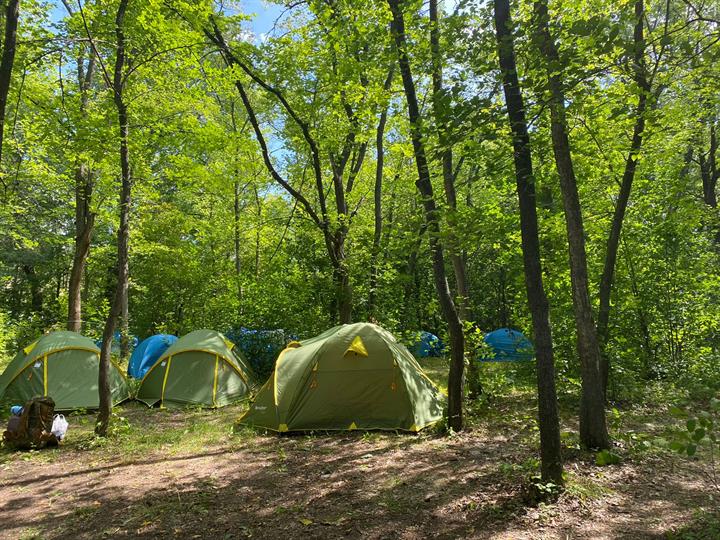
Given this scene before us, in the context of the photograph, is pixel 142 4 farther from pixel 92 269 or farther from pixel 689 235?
pixel 92 269

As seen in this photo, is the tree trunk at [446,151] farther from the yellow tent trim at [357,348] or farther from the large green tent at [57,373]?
the large green tent at [57,373]

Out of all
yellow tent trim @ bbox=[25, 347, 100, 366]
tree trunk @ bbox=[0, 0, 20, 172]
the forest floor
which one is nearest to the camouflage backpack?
the forest floor

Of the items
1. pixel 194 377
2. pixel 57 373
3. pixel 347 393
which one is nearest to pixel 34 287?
pixel 57 373

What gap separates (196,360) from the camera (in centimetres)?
1034

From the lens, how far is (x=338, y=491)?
210 inches

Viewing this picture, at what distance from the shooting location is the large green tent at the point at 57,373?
9.15 meters

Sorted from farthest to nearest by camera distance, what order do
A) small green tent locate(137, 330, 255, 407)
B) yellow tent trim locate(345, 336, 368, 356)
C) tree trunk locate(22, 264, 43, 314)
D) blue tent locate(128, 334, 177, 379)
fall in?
tree trunk locate(22, 264, 43, 314), blue tent locate(128, 334, 177, 379), small green tent locate(137, 330, 255, 407), yellow tent trim locate(345, 336, 368, 356)

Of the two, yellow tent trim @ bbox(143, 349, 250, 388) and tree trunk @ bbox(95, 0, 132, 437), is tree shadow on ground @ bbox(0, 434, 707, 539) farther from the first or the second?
yellow tent trim @ bbox(143, 349, 250, 388)

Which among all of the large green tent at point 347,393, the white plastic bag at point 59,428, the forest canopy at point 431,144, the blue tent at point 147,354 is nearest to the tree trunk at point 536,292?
the forest canopy at point 431,144

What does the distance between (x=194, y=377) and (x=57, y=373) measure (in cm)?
262

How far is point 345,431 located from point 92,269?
18.6 meters

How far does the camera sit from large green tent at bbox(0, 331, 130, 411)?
9148 millimetres

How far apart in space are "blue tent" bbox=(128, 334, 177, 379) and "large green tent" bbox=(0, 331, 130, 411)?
253 cm

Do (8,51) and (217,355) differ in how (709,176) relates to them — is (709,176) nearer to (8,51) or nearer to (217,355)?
(217,355)
